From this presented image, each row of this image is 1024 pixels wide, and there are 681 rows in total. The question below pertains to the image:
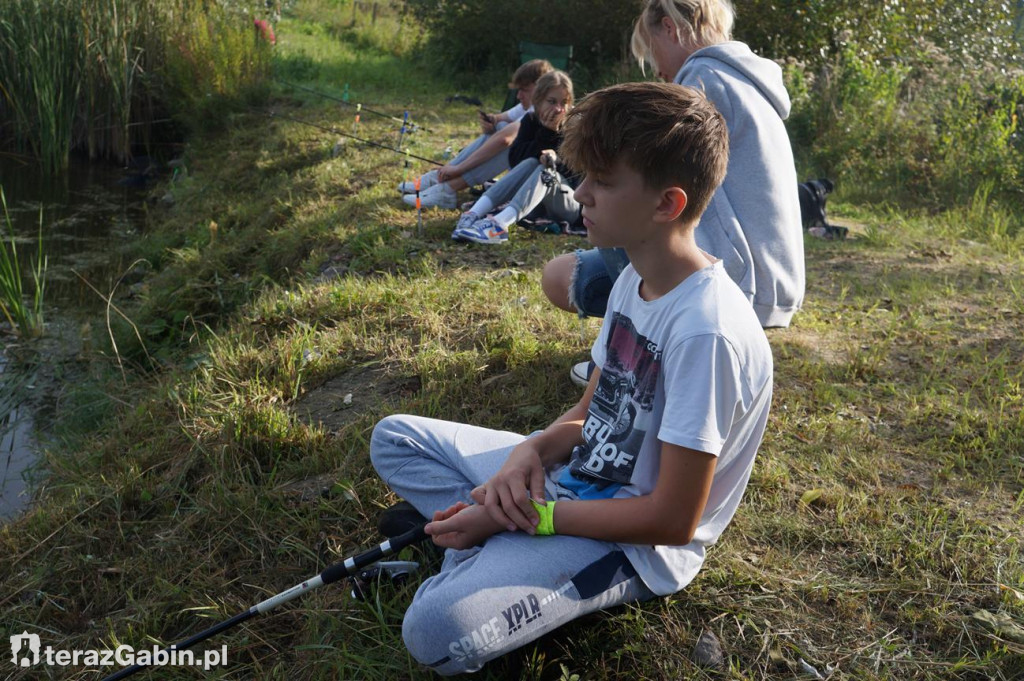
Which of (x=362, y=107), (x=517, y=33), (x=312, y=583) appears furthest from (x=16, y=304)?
(x=517, y=33)

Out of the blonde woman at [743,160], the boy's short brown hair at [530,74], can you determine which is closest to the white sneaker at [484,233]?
the boy's short brown hair at [530,74]

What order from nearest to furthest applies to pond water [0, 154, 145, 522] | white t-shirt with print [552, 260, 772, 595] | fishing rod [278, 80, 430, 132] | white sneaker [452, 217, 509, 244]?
1. white t-shirt with print [552, 260, 772, 595]
2. pond water [0, 154, 145, 522]
3. white sneaker [452, 217, 509, 244]
4. fishing rod [278, 80, 430, 132]

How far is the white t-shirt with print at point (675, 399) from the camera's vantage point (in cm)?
175

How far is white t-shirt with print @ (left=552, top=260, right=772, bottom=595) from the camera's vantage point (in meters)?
1.75

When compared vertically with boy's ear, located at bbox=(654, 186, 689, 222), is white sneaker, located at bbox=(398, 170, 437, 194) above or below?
below

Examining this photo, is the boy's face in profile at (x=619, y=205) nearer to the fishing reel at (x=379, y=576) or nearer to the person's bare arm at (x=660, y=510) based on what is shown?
the person's bare arm at (x=660, y=510)

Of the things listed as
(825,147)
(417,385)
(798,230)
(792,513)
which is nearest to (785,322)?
(798,230)

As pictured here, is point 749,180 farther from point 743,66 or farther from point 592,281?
point 592,281

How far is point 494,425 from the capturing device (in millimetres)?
3166

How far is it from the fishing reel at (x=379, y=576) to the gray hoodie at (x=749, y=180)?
131cm

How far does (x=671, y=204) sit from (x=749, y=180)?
1.00 m

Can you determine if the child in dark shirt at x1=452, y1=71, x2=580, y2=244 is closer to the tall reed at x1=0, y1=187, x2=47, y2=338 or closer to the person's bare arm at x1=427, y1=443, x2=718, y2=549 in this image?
the tall reed at x1=0, y1=187, x2=47, y2=338

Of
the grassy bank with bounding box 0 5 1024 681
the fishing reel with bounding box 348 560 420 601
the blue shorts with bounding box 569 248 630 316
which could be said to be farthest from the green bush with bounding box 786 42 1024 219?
the fishing reel with bounding box 348 560 420 601

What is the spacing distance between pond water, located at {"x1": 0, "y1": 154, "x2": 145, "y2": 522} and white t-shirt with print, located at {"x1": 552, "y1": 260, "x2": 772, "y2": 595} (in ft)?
9.02
